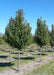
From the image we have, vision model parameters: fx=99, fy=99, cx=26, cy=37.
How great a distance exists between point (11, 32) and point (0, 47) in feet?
105

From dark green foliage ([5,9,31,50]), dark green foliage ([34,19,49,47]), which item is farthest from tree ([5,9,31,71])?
dark green foliage ([34,19,49,47])

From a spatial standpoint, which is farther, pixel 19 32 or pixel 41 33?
pixel 41 33

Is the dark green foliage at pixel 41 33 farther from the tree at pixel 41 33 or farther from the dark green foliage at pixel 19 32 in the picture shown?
the dark green foliage at pixel 19 32

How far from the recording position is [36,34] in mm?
16750

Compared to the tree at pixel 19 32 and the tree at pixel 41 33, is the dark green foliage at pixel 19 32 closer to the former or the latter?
the tree at pixel 19 32

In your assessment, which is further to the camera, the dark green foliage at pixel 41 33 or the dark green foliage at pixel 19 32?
the dark green foliage at pixel 41 33

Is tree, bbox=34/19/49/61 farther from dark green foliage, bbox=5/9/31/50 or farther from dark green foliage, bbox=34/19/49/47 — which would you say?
dark green foliage, bbox=5/9/31/50

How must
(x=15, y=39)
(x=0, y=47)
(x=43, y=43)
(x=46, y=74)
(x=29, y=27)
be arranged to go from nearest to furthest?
(x=46, y=74), (x=15, y=39), (x=29, y=27), (x=43, y=43), (x=0, y=47)

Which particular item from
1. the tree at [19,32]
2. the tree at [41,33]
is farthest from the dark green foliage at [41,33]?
the tree at [19,32]

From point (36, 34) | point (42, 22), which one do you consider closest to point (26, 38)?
point (36, 34)

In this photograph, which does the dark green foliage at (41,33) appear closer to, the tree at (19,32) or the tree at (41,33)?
the tree at (41,33)

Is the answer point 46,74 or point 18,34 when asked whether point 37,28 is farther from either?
point 46,74

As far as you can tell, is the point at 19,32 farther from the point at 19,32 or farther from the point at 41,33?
the point at 41,33

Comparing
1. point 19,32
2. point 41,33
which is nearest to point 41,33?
point 41,33
